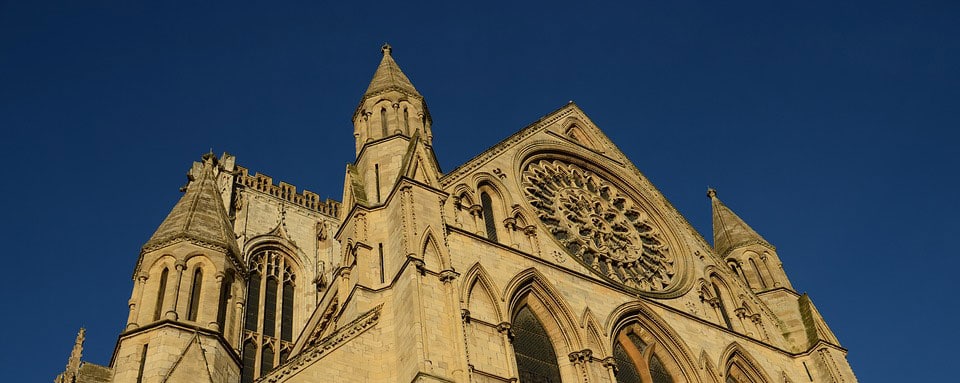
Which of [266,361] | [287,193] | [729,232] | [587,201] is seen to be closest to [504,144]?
[587,201]

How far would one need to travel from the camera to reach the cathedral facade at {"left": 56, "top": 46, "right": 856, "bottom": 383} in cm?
1558

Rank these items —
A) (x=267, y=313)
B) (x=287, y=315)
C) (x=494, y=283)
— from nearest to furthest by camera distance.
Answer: (x=494, y=283)
(x=267, y=313)
(x=287, y=315)

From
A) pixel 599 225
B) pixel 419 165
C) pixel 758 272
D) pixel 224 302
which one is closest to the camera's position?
pixel 224 302

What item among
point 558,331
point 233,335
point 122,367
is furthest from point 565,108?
point 122,367

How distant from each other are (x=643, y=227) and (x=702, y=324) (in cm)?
396

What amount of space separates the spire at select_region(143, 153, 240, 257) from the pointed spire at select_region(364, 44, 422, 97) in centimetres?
645

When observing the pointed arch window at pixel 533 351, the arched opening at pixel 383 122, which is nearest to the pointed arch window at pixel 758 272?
the pointed arch window at pixel 533 351

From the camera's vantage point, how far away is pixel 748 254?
2642cm

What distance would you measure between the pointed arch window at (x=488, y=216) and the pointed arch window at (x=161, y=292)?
264 inches

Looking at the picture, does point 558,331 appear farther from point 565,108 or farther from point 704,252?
point 565,108

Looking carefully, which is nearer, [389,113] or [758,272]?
[389,113]

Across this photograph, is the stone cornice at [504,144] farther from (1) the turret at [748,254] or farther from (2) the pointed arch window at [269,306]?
(2) the pointed arch window at [269,306]

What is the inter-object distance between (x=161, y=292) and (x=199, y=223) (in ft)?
5.47

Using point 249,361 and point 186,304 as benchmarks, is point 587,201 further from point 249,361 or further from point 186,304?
point 249,361
